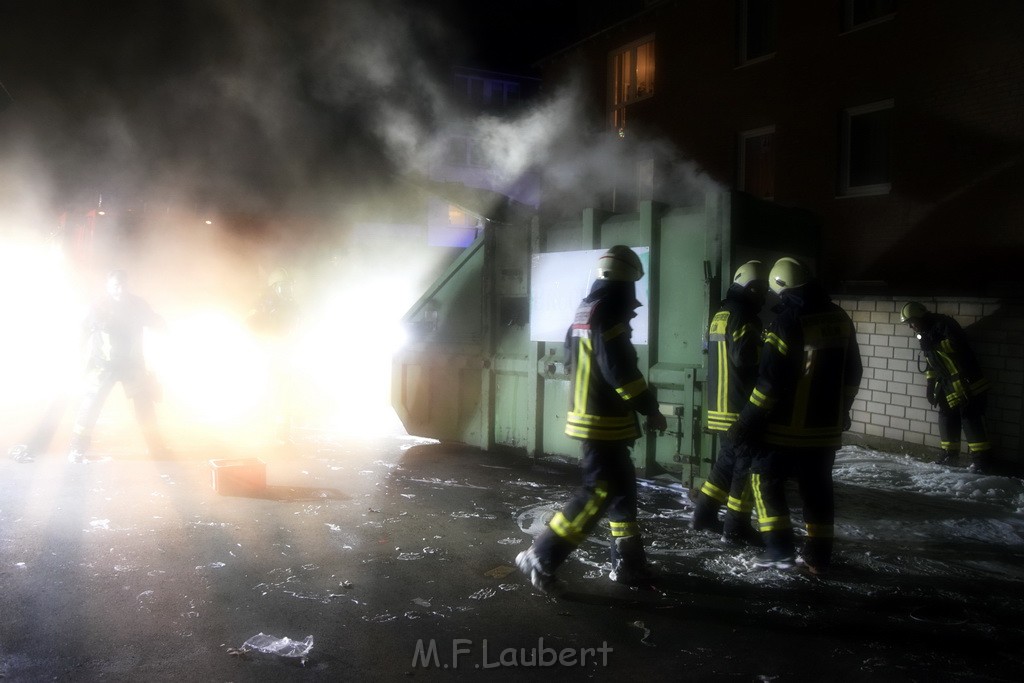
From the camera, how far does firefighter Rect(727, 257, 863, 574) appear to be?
3791mm

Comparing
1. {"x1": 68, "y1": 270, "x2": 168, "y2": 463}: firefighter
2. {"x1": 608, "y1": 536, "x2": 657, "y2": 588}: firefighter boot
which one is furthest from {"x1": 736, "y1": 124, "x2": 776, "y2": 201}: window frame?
{"x1": 608, "y1": 536, "x2": 657, "y2": 588}: firefighter boot

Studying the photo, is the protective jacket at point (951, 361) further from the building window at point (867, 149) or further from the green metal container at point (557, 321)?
the building window at point (867, 149)

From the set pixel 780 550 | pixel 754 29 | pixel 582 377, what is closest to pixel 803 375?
pixel 780 550

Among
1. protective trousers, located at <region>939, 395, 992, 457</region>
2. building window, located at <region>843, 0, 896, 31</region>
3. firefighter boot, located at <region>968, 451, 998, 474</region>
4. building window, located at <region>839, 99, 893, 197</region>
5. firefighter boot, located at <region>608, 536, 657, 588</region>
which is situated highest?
building window, located at <region>843, 0, 896, 31</region>

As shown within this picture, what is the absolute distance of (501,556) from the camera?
165 inches

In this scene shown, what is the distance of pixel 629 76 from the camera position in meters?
15.2

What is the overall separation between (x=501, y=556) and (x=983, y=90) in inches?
368

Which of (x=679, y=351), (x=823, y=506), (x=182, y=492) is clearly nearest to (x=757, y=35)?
(x=679, y=351)

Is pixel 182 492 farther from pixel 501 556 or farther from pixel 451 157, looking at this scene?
pixel 451 157

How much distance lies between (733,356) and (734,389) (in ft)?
0.72

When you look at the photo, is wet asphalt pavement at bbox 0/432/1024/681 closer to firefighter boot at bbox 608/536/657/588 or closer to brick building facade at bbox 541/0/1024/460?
firefighter boot at bbox 608/536/657/588

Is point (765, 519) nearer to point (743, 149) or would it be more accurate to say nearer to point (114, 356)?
point (114, 356)

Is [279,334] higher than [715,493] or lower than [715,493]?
higher

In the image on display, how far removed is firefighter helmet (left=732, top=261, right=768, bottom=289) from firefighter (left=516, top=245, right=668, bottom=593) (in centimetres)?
103
